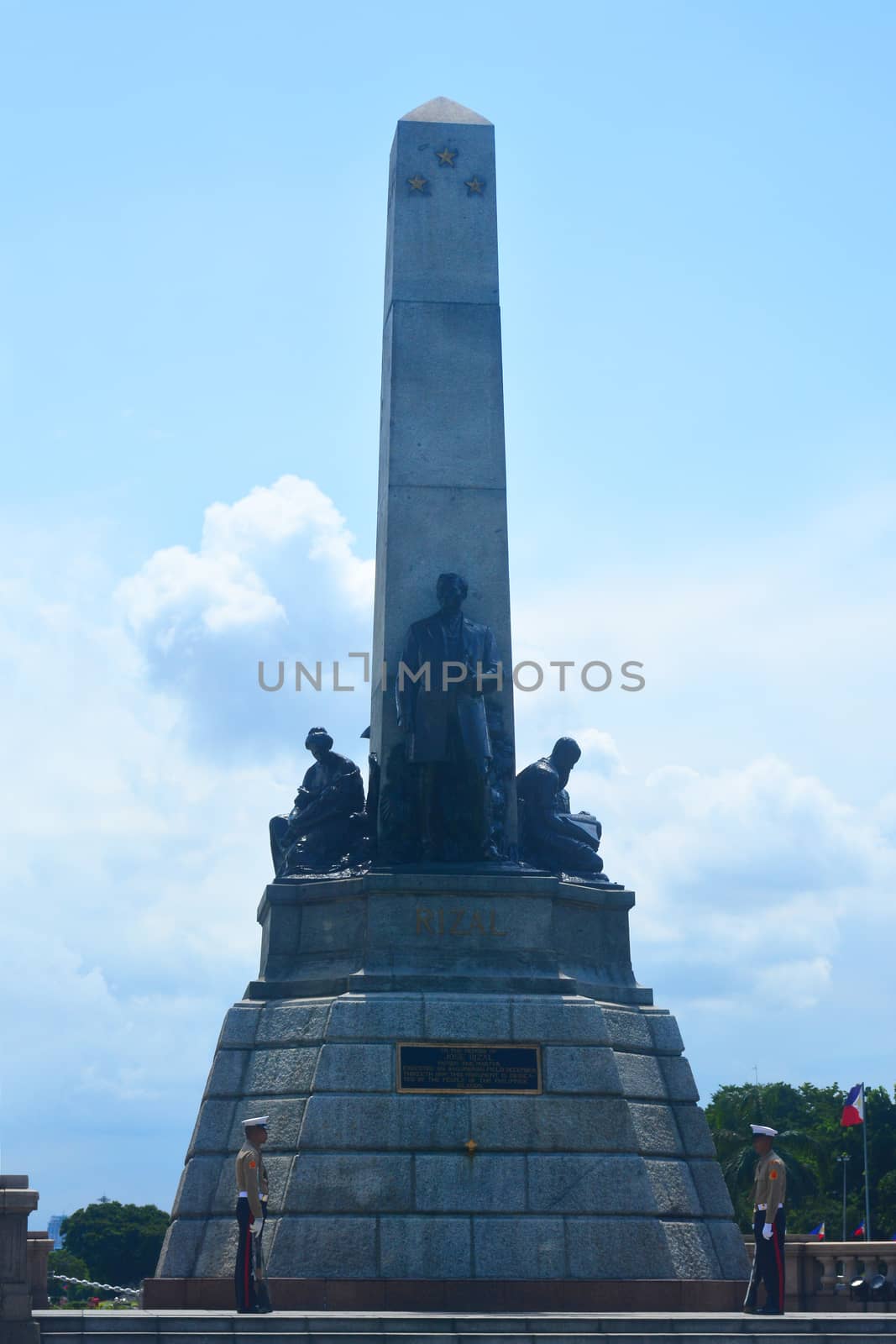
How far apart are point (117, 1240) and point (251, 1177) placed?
52.8 m

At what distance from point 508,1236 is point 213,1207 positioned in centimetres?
297

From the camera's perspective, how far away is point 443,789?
2044 cm

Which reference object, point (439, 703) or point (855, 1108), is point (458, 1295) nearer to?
point (439, 703)

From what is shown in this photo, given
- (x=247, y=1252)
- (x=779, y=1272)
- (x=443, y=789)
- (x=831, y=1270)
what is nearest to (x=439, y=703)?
(x=443, y=789)

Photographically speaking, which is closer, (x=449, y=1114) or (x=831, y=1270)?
(x=449, y=1114)

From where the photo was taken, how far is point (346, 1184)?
1752cm

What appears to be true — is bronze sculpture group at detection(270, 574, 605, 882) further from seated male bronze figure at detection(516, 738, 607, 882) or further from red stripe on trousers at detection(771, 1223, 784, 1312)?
red stripe on trousers at detection(771, 1223, 784, 1312)

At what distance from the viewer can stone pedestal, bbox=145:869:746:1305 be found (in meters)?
17.4

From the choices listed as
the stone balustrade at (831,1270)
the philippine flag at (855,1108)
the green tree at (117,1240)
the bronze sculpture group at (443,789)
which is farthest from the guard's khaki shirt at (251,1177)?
the green tree at (117,1240)

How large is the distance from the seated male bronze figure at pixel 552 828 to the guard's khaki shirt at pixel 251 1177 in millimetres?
5711

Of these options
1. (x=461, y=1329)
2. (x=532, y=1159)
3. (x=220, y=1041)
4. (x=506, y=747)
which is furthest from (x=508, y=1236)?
(x=506, y=747)

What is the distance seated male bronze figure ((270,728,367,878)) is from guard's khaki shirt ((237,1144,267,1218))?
4554mm

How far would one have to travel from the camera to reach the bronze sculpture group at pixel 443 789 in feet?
66.8

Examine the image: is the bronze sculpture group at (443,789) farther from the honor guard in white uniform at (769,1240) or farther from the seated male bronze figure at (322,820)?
the honor guard in white uniform at (769,1240)
